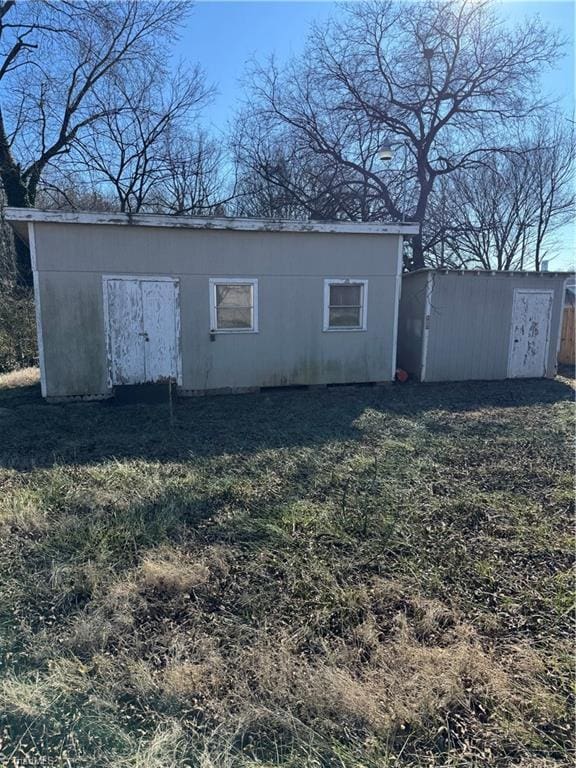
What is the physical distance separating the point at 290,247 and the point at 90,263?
318 cm

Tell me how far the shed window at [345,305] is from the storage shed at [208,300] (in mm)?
20

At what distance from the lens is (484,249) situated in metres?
18.9

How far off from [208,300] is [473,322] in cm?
528

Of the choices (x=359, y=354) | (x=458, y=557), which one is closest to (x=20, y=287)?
(x=359, y=354)

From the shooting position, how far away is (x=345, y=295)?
8.33 metres

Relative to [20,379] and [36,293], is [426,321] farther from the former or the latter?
[20,379]

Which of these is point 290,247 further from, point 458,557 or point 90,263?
point 458,557

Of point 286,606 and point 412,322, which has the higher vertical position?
point 412,322

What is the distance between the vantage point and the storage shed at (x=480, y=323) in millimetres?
9117

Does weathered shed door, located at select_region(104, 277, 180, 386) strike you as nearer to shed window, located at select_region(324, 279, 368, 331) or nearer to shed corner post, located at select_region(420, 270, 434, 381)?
shed window, located at select_region(324, 279, 368, 331)

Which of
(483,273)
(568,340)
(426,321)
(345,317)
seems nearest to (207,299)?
(345,317)

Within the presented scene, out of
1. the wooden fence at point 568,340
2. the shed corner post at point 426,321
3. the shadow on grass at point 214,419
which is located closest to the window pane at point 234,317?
the shadow on grass at point 214,419

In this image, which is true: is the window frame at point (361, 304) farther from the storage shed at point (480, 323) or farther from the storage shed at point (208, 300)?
the storage shed at point (480, 323)

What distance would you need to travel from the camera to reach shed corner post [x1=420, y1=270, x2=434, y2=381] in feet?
29.3
